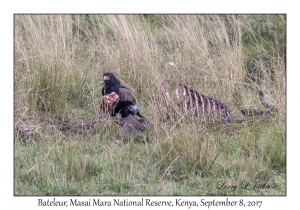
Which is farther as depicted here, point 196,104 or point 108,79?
point 108,79

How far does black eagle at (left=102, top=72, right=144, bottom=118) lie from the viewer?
588cm

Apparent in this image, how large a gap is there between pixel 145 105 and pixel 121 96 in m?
0.49

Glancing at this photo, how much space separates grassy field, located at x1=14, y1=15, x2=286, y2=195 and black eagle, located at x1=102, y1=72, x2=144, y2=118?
0.19m

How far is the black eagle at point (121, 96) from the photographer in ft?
19.3

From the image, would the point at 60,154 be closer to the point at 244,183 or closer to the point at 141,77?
the point at 244,183

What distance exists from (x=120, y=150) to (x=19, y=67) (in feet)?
6.73

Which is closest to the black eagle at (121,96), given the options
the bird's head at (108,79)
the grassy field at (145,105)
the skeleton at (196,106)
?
the bird's head at (108,79)

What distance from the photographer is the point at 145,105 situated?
247 inches

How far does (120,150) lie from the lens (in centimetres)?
495
